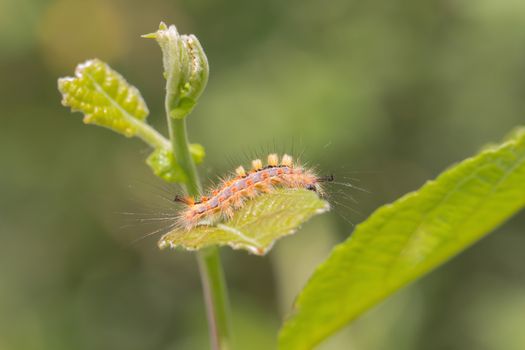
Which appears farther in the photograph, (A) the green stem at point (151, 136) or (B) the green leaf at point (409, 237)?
(A) the green stem at point (151, 136)

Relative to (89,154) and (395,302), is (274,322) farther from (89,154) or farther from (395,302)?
(89,154)

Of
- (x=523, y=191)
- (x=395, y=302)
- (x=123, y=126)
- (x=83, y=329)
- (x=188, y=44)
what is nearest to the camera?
(x=188, y=44)

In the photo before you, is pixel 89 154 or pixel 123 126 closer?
pixel 123 126

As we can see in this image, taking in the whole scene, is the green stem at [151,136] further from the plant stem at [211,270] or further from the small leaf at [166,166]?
the plant stem at [211,270]

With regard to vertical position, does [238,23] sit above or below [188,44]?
above

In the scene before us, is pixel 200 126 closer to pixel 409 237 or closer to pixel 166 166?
pixel 166 166

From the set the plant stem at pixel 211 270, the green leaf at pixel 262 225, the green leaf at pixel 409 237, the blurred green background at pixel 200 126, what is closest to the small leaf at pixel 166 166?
the plant stem at pixel 211 270

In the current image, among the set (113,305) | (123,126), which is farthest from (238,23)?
(123,126)

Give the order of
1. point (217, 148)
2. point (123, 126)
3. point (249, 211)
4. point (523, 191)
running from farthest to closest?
point (217, 148) < point (123, 126) < point (249, 211) < point (523, 191)
